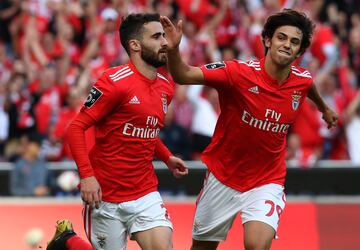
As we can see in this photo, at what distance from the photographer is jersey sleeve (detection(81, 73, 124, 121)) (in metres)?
8.60

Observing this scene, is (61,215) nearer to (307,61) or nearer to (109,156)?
(109,156)

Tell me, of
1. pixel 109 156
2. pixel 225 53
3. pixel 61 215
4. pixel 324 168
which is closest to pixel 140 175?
pixel 109 156

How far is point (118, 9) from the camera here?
17.3m

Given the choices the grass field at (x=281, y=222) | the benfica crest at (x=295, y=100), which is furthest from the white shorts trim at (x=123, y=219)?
the grass field at (x=281, y=222)

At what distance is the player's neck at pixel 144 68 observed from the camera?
8.91m

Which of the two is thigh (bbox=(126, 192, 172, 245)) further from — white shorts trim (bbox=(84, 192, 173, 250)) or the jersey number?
the jersey number

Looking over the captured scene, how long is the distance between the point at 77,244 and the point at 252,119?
175cm

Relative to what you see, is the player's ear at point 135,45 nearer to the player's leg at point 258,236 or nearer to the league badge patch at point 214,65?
the league badge patch at point 214,65

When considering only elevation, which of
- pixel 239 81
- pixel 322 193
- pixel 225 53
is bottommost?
pixel 322 193

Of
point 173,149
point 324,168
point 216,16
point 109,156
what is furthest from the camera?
point 216,16

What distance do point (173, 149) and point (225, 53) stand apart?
1794 mm

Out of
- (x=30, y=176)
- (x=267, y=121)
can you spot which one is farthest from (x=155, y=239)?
(x=30, y=176)

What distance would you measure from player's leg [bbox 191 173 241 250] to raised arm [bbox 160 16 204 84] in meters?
1.03

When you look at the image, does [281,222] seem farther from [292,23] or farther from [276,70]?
[292,23]
